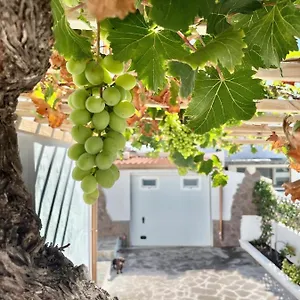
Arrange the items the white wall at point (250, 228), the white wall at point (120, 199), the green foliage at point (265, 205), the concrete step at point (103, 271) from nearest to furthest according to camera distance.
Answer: the concrete step at point (103, 271), the green foliage at point (265, 205), the white wall at point (250, 228), the white wall at point (120, 199)

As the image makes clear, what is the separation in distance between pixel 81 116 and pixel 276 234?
814cm

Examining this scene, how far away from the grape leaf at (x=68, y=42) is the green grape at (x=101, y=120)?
63 mm

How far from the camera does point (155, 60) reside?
0.49 meters

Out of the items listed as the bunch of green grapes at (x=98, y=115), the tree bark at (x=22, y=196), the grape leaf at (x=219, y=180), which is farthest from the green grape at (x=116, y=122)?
the grape leaf at (x=219, y=180)

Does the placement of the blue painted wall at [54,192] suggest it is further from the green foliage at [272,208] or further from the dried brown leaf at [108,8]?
the green foliage at [272,208]

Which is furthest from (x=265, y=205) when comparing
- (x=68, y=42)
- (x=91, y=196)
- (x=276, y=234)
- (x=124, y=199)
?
(x=68, y=42)

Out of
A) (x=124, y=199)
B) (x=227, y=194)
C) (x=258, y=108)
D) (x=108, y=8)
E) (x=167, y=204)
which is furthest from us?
(x=167, y=204)

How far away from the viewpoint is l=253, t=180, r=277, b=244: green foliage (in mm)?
8562

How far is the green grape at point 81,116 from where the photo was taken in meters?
0.49

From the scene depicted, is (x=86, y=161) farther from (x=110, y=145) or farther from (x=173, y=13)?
(x=173, y=13)

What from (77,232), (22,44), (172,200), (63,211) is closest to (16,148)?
(22,44)

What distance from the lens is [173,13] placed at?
0.33 metres

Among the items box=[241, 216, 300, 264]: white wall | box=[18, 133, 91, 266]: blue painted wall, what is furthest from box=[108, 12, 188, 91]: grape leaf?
box=[241, 216, 300, 264]: white wall

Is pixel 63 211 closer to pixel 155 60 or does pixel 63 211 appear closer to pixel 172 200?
pixel 155 60
